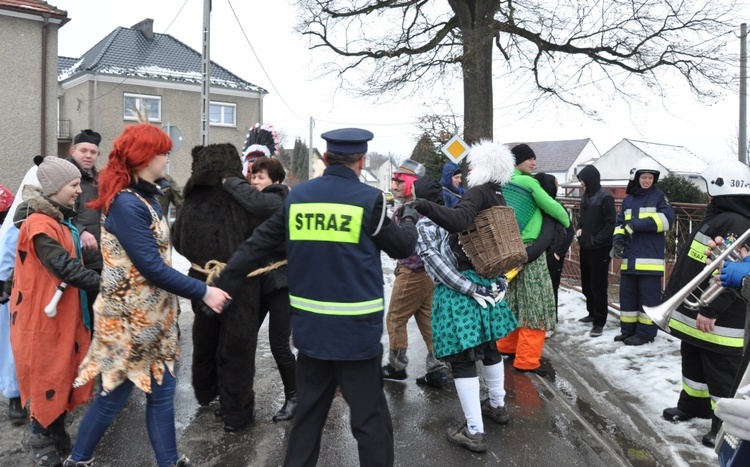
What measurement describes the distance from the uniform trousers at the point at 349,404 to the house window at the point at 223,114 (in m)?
28.6

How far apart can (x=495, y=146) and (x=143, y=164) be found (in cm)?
241

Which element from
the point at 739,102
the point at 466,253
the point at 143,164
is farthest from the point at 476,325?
the point at 739,102

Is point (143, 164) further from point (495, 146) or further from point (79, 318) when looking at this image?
point (495, 146)

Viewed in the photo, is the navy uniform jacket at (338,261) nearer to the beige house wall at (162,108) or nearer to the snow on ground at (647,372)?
the snow on ground at (647,372)

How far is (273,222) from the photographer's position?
311cm

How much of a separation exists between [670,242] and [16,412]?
8.67 meters

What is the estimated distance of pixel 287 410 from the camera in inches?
169

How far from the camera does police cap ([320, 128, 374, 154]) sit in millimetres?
2945

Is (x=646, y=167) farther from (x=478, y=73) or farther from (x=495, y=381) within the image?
(x=478, y=73)

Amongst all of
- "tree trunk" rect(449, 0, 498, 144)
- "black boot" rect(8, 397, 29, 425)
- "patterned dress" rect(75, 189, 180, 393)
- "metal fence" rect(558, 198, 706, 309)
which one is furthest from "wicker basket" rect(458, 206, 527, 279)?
"tree trunk" rect(449, 0, 498, 144)

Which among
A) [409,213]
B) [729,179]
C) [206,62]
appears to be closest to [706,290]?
[729,179]

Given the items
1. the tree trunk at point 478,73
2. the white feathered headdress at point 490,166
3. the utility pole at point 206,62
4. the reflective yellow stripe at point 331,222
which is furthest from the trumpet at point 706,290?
the utility pole at point 206,62

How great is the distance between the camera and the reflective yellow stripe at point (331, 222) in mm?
2812

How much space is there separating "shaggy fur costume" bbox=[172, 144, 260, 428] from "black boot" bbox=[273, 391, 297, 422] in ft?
0.87
